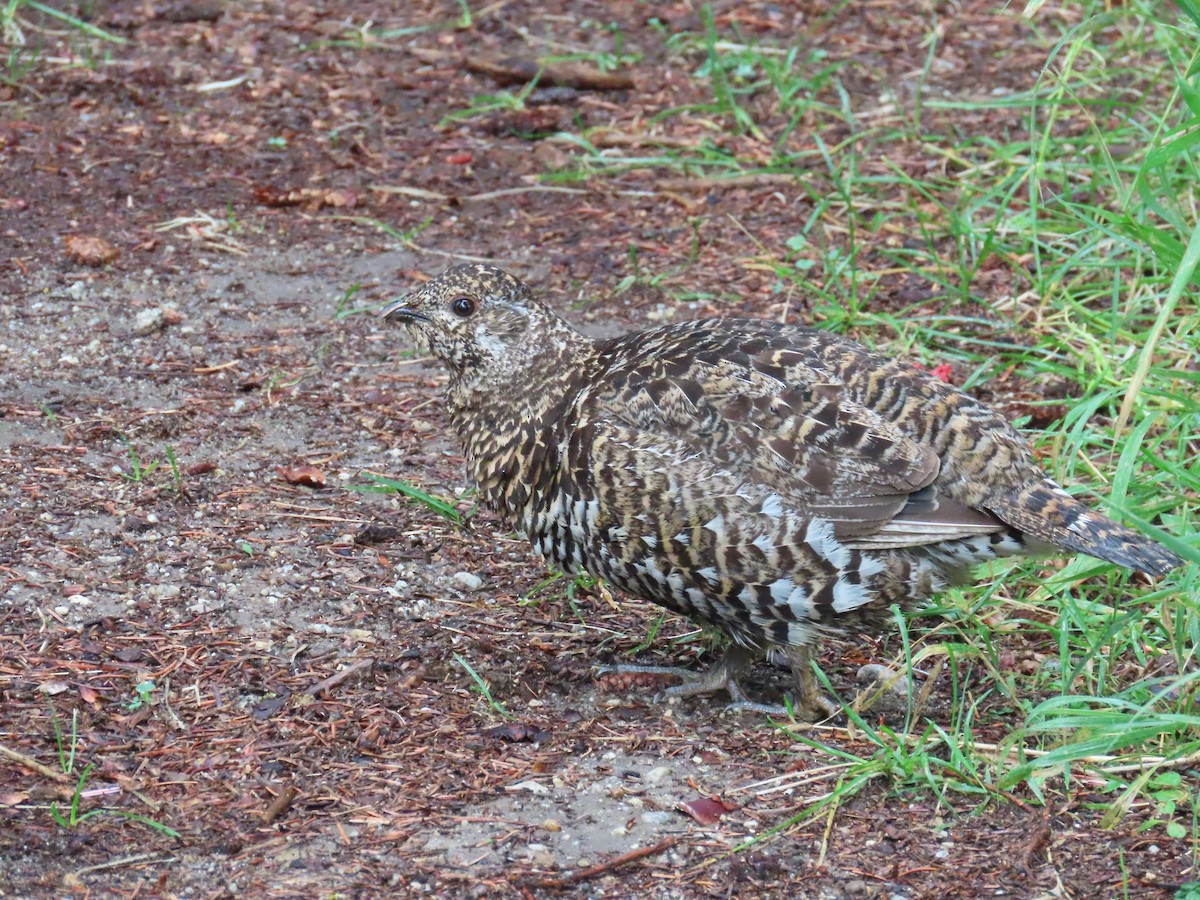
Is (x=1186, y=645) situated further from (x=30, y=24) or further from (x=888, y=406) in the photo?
(x=30, y=24)

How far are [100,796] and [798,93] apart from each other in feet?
20.6

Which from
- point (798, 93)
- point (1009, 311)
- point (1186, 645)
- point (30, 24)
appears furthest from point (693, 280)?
point (30, 24)

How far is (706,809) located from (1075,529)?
4.60 feet

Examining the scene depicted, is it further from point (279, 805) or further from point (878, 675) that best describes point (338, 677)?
point (878, 675)

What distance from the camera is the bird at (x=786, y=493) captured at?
451cm

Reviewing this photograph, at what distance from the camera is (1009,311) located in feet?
23.0

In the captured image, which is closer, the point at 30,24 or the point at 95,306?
the point at 95,306

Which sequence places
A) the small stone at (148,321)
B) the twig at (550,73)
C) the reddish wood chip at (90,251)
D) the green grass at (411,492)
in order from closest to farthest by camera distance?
the green grass at (411,492)
the small stone at (148,321)
the reddish wood chip at (90,251)
the twig at (550,73)

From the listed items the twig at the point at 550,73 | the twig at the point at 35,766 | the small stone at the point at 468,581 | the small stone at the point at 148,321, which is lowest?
the small stone at the point at 468,581

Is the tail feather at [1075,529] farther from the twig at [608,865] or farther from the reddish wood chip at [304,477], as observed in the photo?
the reddish wood chip at [304,477]

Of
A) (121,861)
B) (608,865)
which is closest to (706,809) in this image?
(608,865)

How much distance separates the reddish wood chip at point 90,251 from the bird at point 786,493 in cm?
336

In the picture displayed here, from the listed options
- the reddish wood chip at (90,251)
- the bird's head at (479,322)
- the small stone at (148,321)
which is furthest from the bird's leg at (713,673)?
the reddish wood chip at (90,251)

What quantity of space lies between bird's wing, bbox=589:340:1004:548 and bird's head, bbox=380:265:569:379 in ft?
2.15
